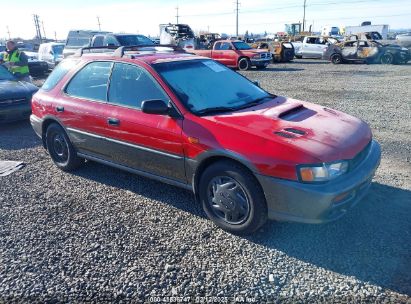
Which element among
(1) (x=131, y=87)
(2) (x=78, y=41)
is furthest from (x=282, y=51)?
(1) (x=131, y=87)

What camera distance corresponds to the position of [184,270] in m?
2.91

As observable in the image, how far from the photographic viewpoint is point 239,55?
18922mm

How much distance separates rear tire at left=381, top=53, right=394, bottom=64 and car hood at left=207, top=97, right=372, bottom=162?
19.2 metres

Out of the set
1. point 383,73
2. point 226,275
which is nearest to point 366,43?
point 383,73

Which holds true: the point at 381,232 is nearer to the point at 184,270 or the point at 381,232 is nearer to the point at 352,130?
the point at 352,130

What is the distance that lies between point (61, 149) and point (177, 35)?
2081 cm

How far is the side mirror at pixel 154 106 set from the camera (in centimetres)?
347

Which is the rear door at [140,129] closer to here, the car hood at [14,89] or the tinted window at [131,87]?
the tinted window at [131,87]

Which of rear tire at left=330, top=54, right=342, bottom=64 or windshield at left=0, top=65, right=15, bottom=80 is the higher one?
windshield at left=0, top=65, right=15, bottom=80

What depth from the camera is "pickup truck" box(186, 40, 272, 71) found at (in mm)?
18781

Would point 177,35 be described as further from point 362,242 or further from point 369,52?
point 362,242

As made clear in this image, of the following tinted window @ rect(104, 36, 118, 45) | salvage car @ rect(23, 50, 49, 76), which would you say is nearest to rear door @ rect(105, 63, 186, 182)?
tinted window @ rect(104, 36, 118, 45)

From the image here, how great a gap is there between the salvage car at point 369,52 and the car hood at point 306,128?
62.6ft

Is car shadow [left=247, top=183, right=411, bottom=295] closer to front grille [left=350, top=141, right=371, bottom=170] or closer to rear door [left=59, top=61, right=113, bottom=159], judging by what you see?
front grille [left=350, top=141, right=371, bottom=170]
